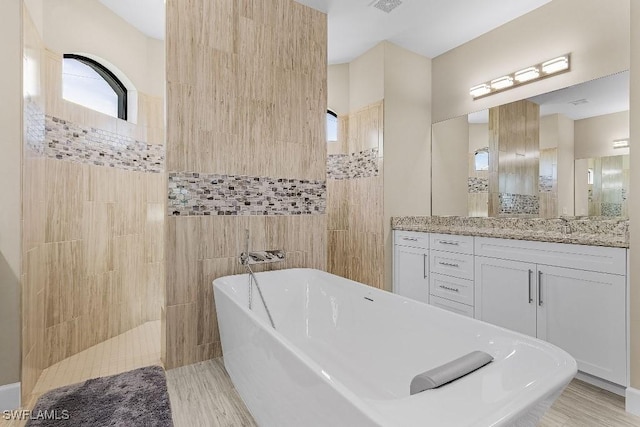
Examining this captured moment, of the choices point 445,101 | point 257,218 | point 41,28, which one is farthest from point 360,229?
point 41,28

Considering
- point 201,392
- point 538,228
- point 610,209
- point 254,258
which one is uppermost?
point 610,209

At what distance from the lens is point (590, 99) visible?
8.11 ft

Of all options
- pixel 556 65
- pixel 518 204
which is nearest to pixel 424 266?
pixel 518 204

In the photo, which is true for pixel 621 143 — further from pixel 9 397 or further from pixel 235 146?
pixel 9 397

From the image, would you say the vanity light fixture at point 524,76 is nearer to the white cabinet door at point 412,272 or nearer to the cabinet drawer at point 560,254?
the cabinet drawer at point 560,254

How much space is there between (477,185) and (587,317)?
1.60 m

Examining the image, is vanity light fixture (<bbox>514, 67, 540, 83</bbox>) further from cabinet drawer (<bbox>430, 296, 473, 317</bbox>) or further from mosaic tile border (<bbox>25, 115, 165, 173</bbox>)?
mosaic tile border (<bbox>25, 115, 165, 173</bbox>)

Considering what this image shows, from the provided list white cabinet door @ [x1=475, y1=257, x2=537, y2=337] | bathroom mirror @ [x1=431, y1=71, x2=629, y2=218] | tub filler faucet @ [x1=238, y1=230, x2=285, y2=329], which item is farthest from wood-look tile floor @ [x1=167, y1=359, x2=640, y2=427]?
bathroom mirror @ [x1=431, y1=71, x2=629, y2=218]

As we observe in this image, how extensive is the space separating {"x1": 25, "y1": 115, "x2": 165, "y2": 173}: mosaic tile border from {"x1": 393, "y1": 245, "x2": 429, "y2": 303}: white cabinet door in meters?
2.39

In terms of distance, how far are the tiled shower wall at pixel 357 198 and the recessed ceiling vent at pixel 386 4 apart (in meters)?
0.88

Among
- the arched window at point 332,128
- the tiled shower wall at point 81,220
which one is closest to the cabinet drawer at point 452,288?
the arched window at point 332,128

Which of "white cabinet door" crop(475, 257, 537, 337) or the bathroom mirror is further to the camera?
the bathroom mirror

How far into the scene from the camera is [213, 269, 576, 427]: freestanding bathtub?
87cm

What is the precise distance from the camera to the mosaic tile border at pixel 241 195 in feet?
7.43
